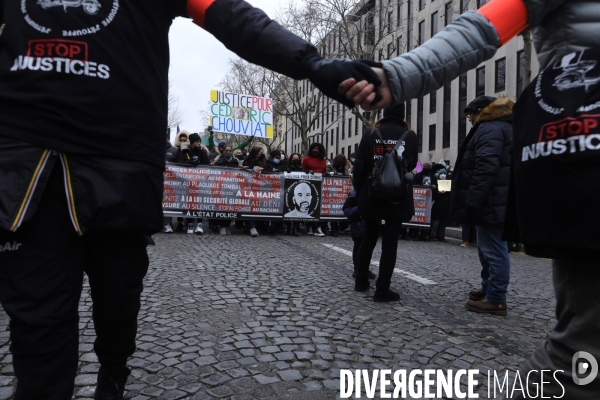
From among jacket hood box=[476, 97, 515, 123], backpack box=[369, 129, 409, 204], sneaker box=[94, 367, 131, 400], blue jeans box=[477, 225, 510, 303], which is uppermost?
jacket hood box=[476, 97, 515, 123]

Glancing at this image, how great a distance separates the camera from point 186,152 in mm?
10523

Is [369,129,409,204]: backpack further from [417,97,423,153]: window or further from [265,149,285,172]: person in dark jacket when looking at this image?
[417,97,423,153]: window

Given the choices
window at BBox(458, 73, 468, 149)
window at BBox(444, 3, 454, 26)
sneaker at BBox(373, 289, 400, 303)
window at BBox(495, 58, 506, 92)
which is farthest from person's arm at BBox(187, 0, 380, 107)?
window at BBox(444, 3, 454, 26)

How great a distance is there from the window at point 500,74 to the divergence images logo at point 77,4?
2839cm

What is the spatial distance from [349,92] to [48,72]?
0.94m

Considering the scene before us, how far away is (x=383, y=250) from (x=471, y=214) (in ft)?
2.70

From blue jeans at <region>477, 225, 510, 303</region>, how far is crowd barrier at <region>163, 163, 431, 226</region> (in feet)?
22.5

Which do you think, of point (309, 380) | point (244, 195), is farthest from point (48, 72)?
point (244, 195)

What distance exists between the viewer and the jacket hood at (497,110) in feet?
13.8

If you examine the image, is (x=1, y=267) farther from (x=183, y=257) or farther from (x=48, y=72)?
(x=183, y=257)

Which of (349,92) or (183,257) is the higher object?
(349,92)

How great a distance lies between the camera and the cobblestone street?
2.47 meters

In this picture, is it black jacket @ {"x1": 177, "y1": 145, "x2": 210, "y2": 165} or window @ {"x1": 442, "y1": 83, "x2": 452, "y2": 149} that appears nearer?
black jacket @ {"x1": 177, "y1": 145, "x2": 210, "y2": 165}

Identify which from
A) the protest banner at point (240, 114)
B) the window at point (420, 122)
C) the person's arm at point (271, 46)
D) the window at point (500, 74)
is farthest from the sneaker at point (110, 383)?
the window at point (420, 122)
